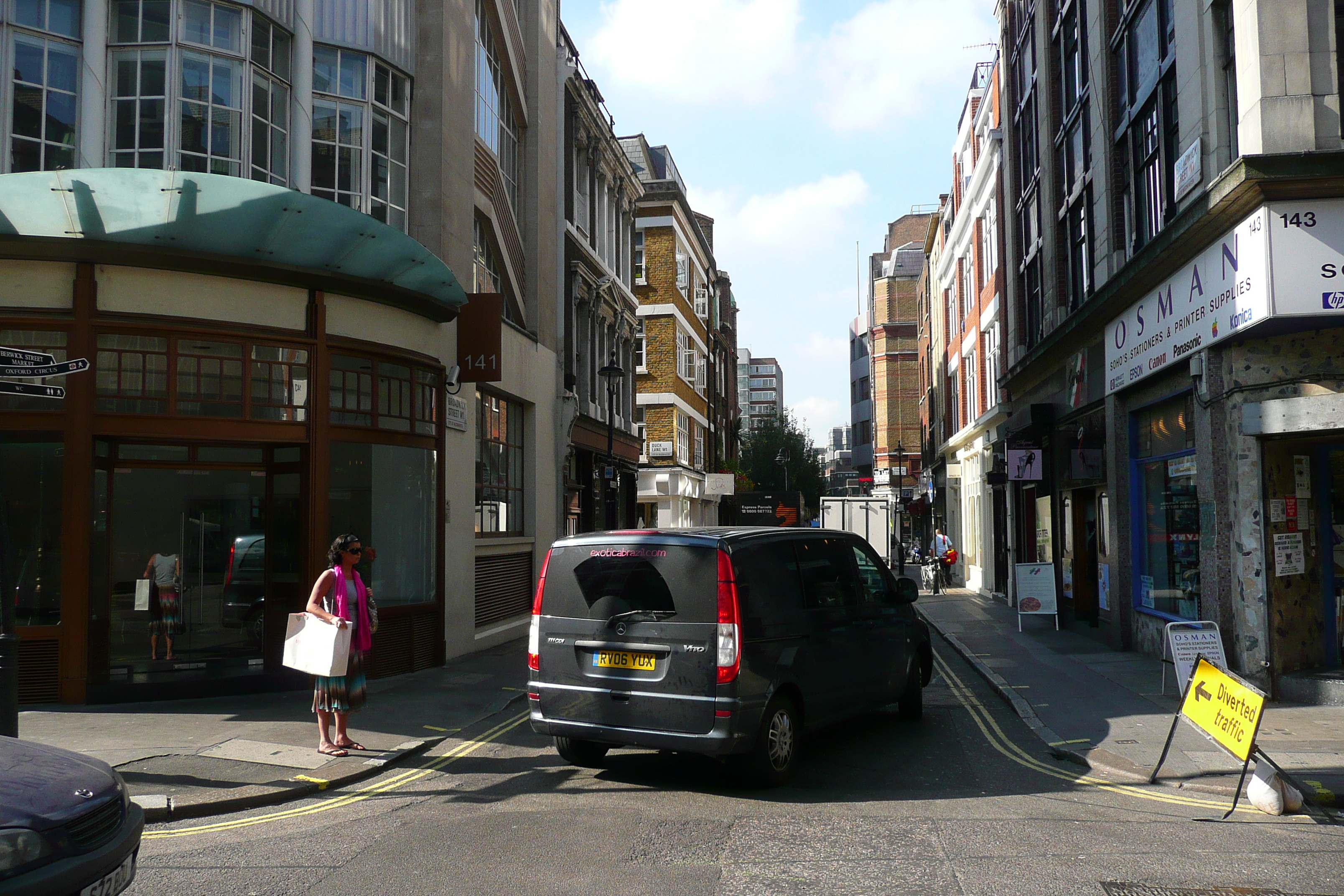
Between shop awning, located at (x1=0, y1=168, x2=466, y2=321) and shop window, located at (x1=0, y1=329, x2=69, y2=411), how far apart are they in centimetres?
77

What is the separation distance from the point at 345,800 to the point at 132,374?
599cm

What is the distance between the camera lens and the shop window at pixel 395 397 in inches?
516

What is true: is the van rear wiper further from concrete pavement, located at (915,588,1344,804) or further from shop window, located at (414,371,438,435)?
shop window, located at (414,371,438,435)

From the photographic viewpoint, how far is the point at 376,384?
42.7ft

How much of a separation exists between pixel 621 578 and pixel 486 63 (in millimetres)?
12848

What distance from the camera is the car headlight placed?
3949mm

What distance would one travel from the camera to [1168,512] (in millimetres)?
13836

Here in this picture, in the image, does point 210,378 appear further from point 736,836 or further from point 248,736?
point 736,836

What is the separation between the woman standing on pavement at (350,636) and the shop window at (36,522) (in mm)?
4051

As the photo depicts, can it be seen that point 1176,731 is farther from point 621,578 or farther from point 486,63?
point 486,63

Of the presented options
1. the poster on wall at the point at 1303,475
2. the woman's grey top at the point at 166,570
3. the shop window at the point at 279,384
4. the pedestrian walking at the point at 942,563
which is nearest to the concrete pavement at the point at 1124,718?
the poster on wall at the point at 1303,475

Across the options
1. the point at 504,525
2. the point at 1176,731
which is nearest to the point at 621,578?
the point at 1176,731

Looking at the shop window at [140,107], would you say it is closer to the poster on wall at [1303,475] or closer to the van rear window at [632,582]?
the van rear window at [632,582]

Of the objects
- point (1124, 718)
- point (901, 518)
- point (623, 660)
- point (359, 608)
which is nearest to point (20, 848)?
point (623, 660)
